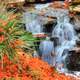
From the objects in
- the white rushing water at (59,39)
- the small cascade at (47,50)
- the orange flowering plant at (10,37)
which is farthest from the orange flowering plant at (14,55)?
the small cascade at (47,50)

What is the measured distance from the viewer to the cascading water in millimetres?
11945

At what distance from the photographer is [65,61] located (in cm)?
1186

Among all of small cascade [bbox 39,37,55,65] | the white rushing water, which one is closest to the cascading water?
the white rushing water

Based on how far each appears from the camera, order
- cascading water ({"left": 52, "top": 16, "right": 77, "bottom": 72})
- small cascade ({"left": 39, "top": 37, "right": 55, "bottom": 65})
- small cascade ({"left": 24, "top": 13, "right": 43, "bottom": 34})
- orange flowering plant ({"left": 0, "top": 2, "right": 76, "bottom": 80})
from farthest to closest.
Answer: small cascade ({"left": 24, "top": 13, "right": 43, "bottom": 34})
small cascade ({"left": 39, "top": 37, "right": 55, "bottom": 65})
cascading water ({"left": 52, "top": 16, "right": 77, "bottom": 72})
orange flowering plant ({"left": 0, "top": 2, "right": 76, "bottom": 80})

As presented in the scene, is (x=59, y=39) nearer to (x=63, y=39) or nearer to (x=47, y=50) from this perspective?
(x=63, y=39)

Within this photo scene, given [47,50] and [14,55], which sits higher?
[14,55]

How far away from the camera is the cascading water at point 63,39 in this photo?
1195cm

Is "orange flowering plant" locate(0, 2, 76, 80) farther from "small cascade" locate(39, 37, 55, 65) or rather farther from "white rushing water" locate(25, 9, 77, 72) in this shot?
"small cascade" locate(39, 37, 55, 65)

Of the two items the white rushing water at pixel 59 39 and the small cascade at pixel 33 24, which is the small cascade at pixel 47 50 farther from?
the small cascade at pixel 33 24

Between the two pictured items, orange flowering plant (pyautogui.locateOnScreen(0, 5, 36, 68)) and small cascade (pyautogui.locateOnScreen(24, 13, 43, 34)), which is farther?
small cascade (pyautogui.locateOnScreen(24, 13, 43, 34))

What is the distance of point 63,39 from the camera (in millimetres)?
13086

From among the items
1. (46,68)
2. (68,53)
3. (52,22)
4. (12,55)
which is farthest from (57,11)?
(12,55)

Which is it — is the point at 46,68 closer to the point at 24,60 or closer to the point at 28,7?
the point at 24,60

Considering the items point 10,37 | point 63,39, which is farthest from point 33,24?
point 10,37
